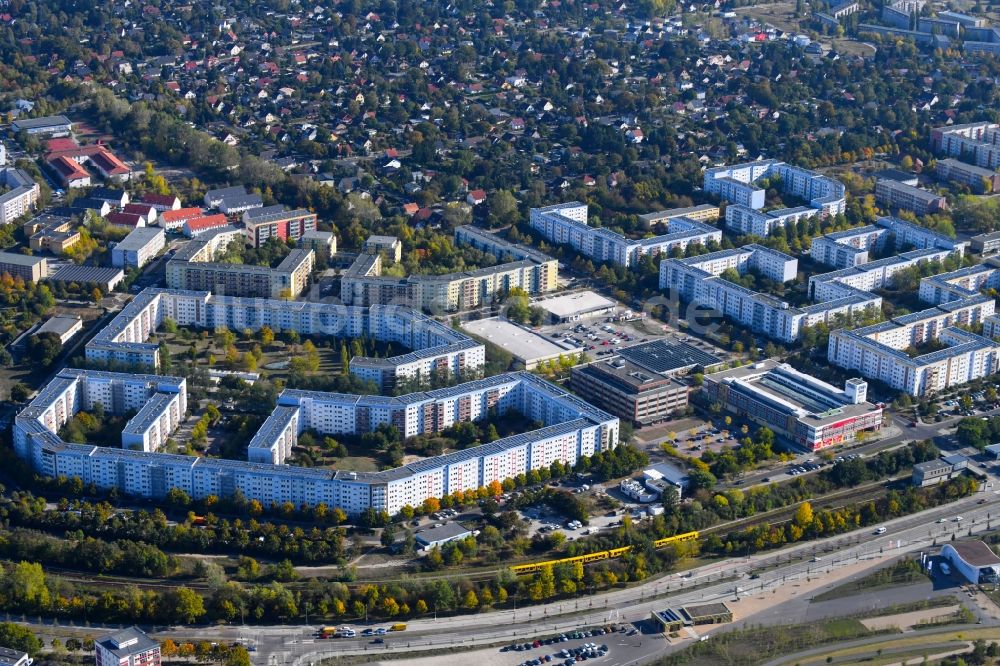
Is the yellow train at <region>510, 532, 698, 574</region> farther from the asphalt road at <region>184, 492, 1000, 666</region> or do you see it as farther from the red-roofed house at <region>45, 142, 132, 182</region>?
the red-roofed house at <region>45, 142, 132, 182</region>

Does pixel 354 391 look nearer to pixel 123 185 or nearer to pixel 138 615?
pixel 138 615

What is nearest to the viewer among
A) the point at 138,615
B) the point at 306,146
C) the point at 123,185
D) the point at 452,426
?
the point at 138,615

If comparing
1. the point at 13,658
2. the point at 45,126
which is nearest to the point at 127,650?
the point at 13,658

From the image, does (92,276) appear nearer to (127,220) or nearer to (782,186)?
(127,220)

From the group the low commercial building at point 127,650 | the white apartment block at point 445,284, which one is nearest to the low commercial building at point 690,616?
the low commercial building at point 127,650

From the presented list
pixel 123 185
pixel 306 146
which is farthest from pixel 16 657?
pixel 306 146

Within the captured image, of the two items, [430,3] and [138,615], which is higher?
[430,3]
